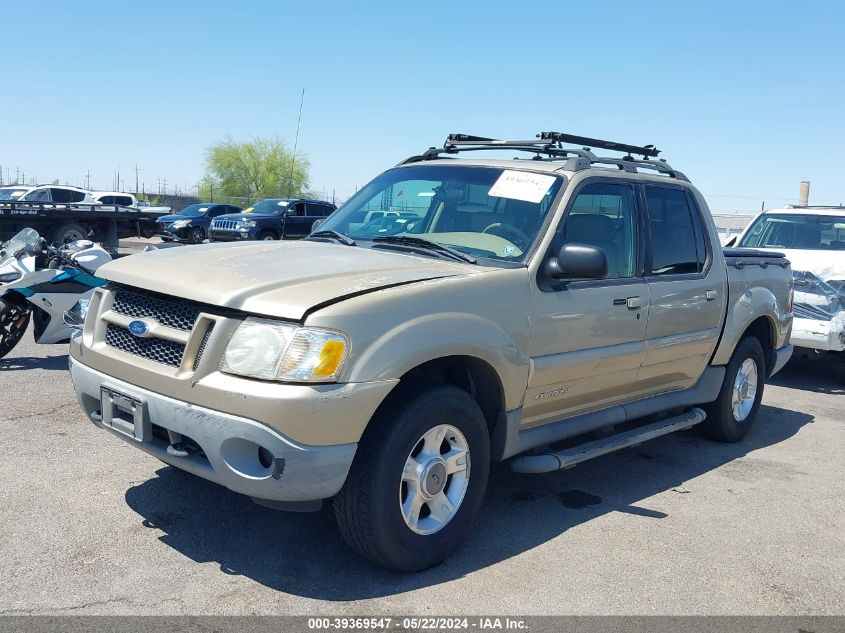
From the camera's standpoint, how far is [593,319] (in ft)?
15.0

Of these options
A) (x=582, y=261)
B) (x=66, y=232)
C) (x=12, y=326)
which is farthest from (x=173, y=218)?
(x=582, y=261)

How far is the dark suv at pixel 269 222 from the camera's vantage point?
22.2 metres

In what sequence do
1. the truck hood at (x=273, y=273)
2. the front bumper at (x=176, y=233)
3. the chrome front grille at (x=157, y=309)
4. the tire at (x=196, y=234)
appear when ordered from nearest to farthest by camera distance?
the truck hood at (x=273, y=273) < the chrome front grille at (x=157, y=309) < the front bumper at (x=176, y=233) < the tire at (x=196, y=234)

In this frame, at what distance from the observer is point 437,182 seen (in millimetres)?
5035

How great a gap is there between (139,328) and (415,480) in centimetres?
140

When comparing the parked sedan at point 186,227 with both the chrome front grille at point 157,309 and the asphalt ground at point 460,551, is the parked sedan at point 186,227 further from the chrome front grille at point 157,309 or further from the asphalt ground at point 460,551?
the chrome front grille at point 157,309

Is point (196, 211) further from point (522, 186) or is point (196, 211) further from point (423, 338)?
point (423, 338)

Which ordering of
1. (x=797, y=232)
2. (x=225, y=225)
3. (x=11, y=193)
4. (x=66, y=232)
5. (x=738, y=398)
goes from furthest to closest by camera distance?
(x=11, y=193) → (x=225, y=225) → (x=66, y=232) → (x=797, y=232) → (x=738, y=398)

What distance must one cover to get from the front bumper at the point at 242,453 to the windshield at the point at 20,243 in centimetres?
456

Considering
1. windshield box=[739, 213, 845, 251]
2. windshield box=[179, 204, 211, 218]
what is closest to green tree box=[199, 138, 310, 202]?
windshield box=[179, 204, 211, 218]

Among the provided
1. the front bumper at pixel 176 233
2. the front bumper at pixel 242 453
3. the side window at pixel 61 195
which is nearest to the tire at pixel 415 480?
the front bumper at pixel 242 453

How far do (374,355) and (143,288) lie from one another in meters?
1.16

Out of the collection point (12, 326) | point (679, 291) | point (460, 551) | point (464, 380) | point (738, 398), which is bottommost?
point (460, 551)

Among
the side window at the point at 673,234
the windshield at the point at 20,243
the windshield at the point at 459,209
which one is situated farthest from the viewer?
the windshield at the point at 20,243
